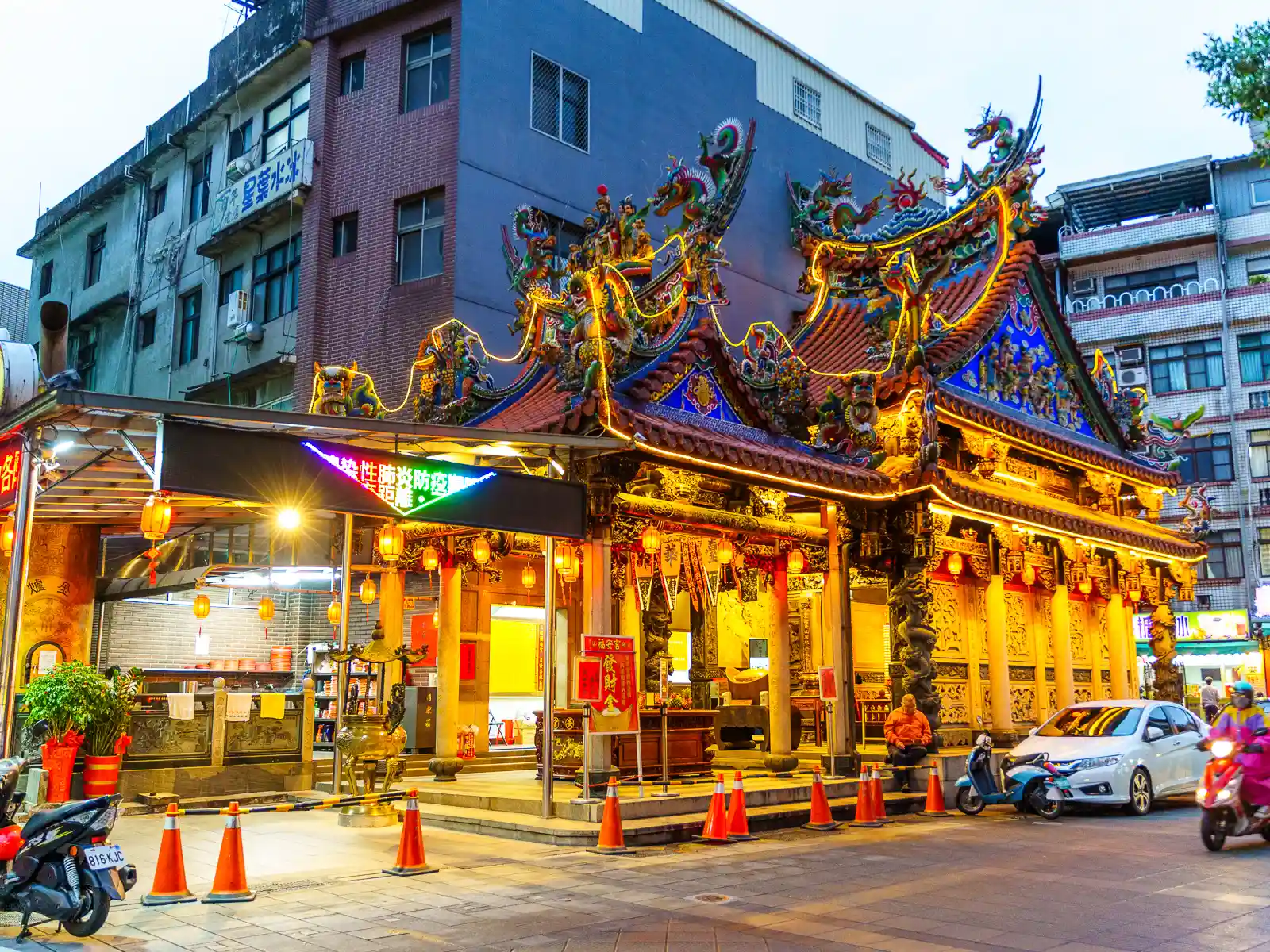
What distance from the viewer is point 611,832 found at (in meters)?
12.0

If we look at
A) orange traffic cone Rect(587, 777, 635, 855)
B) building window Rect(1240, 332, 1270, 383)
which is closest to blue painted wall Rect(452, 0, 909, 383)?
orange traffic cone Rect(587, 777, 635, 855)

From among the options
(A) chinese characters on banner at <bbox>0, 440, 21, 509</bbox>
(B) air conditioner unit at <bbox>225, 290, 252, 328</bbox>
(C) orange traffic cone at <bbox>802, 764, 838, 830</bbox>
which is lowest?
(C) orange traffic cone at <bbox>802, 764, 838, 830</bbox>

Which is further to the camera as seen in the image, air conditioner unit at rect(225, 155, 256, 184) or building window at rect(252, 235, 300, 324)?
air conditioner unit at rect(225, 155, 256, 184)

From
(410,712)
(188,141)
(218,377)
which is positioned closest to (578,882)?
(410,712)

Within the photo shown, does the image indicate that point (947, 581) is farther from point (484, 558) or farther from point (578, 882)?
point (578, 882)

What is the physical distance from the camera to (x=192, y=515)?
16.4 metres

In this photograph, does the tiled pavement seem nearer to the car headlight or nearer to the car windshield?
the car headlight

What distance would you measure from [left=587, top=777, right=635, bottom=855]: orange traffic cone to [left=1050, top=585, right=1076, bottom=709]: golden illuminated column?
13626mm

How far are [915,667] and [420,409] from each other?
878 centimetres

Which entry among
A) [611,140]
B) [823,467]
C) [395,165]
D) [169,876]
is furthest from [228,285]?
[169,876]

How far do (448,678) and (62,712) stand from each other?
5.42 meters

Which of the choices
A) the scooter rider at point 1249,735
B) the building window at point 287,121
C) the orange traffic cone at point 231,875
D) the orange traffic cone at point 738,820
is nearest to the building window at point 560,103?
the building window at point 287,121

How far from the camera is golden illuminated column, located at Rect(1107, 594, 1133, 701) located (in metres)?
24.8

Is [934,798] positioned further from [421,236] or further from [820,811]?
[421,236]
